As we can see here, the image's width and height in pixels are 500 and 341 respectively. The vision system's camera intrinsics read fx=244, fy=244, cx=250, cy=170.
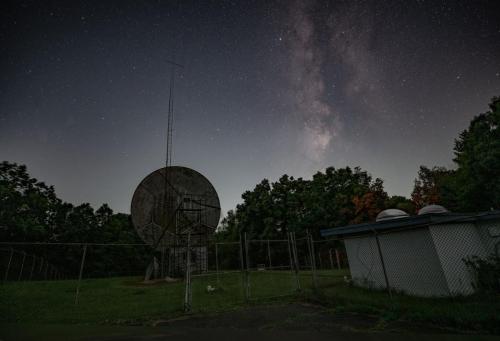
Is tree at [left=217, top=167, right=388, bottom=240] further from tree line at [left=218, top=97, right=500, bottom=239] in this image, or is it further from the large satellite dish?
the large satellite dish

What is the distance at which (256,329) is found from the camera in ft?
18.3

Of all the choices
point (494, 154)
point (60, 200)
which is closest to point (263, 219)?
point (494, 154)

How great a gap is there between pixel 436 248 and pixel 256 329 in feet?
23.7

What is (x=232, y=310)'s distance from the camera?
7.75 meters

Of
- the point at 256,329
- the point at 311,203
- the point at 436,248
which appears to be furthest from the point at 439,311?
the point at 311,203

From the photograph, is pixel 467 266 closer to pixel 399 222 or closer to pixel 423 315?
pixel 399 222

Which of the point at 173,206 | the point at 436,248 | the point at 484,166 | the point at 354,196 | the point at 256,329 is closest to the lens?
the point at 256,329

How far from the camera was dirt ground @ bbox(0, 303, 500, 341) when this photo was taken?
15.3 feet

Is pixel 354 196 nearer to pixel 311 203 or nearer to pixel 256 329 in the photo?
pixel 311 203

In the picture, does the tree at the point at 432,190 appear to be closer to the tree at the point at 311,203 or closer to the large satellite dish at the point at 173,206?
the tree at the point at 311,203

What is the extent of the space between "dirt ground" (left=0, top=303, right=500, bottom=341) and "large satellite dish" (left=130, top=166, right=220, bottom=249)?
10166 mm

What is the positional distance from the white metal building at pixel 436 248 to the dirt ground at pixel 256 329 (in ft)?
10.2

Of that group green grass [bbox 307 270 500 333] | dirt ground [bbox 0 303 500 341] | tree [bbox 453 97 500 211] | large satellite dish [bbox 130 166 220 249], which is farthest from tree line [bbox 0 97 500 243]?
dirt ground [bbox 0 303 500 341]

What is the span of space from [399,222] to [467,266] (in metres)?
2.59
